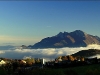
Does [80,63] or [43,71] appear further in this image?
[80,63]

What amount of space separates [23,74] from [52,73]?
24.0 ft

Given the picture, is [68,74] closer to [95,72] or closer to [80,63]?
[95,72]

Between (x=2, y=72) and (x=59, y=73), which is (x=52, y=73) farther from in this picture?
(x=2, y=72)

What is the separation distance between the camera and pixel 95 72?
4381cm

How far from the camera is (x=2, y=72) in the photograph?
45.2 metres

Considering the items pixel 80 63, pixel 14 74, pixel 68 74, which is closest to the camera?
pixel 68 74

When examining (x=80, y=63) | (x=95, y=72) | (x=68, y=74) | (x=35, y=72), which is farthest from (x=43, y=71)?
(x=80, y=63)

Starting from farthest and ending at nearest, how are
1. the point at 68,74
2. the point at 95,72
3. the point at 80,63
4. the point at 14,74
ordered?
1. the point at 80,63
2. the point at 14,74
3. the point at 68,74
4. the point at 95,72

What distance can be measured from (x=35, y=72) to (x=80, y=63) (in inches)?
3077

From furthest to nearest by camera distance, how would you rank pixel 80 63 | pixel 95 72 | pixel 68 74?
pixel 80 63 → pixel 68 74 → pixel 95 72

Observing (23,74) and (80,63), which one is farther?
(80,63)

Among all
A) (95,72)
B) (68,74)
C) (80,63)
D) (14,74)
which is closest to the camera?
(95,72)

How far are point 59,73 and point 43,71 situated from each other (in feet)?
9.52

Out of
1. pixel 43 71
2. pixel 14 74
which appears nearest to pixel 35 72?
pixel 43 71
